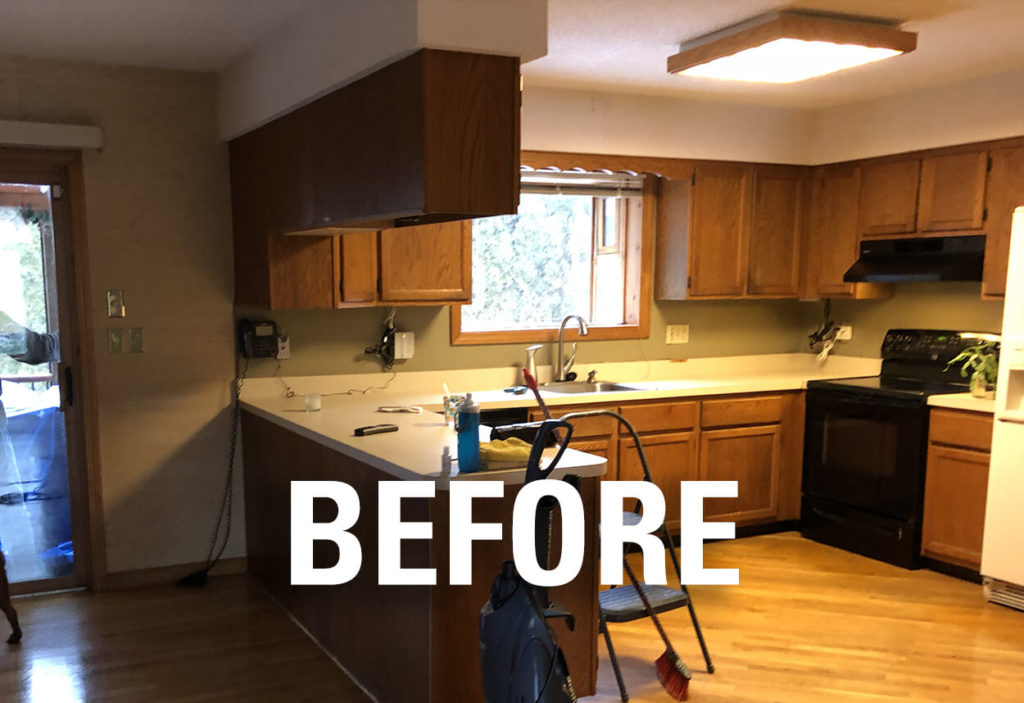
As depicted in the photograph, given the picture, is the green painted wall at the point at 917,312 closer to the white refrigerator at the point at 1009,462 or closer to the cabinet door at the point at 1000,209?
the cabinet door at the point at 1000,209

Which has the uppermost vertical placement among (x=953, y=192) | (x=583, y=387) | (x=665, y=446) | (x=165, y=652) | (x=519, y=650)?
(x=953, y=192)

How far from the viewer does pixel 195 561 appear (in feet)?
12.9

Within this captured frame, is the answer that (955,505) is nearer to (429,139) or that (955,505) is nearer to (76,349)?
(429,139)

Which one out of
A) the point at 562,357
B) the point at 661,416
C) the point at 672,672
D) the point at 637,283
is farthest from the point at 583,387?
the point at 672,672

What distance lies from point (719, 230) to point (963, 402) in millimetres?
1548

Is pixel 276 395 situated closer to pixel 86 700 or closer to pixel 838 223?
pixel 86 700

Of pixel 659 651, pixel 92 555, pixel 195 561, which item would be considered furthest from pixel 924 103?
pixel 92 555

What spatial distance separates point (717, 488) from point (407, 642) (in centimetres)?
238

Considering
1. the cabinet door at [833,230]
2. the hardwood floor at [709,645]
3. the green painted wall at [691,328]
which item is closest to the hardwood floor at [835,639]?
the hardwood floor at [709,645]

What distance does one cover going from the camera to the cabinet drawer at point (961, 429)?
12.4 ft

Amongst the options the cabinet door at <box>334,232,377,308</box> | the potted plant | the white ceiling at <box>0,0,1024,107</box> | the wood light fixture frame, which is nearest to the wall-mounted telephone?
the cabinet door at <box>334,232,377,308</box>

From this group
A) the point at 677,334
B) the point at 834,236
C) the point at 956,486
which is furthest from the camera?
the point at 677,334

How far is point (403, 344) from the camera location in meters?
4.11

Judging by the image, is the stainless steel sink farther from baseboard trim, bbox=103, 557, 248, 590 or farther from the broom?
baseboard trim, bbox=103, 557, 248, 590
